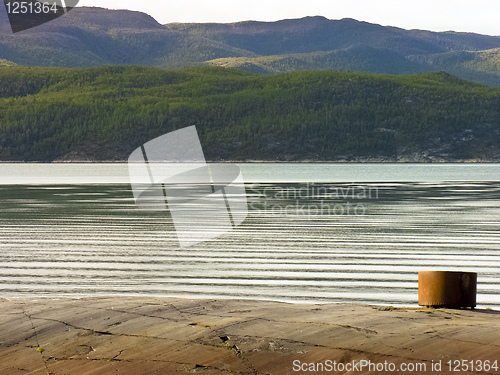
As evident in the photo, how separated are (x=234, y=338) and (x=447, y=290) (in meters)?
3.03

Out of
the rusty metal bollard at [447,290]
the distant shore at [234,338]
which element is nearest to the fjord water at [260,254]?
the rusty metal bollard at [447,290]

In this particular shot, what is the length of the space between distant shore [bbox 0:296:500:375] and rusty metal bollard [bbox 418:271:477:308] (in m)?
0.21

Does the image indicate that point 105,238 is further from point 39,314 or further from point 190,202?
point 190,202

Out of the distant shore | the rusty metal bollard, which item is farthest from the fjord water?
the distant shore

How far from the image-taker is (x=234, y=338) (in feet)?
27.5

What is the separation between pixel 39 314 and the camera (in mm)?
9734

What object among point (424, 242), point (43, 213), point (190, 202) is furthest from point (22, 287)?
point (190, 202)

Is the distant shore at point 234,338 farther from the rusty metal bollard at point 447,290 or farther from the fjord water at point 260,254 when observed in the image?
the fjord water at point 260,254

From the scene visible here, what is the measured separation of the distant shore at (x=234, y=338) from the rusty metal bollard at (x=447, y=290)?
207mm

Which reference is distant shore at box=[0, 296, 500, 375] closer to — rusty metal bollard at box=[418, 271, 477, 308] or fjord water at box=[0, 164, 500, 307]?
rusty metal bollard at box=[418, 271, 477, 308]

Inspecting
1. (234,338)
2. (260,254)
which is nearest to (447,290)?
(234,338)

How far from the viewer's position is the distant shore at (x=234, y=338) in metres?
7.70

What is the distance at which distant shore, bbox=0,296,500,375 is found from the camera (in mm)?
7699

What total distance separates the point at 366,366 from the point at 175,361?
5.87ft
